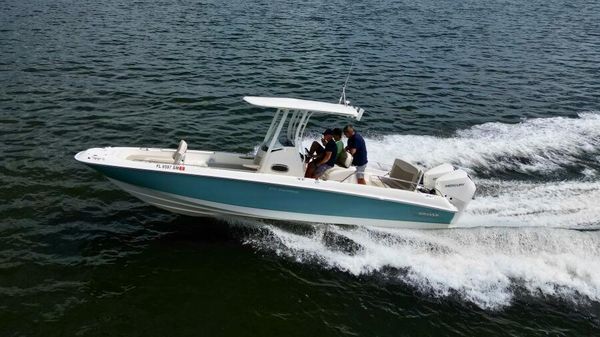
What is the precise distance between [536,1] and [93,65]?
125 ft

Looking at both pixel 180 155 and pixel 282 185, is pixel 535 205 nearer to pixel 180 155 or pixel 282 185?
pixel 282 185

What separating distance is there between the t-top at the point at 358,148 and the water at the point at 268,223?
4.89ft

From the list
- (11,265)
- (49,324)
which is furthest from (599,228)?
(11,265)

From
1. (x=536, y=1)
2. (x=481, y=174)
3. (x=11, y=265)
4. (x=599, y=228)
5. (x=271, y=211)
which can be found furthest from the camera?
(x=536, y=1)

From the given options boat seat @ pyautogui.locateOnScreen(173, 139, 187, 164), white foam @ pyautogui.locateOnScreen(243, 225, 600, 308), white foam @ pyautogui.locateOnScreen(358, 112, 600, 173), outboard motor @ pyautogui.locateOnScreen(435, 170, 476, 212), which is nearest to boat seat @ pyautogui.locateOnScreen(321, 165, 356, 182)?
white foam @ pyautogui.locateOnScreen(243, 225, 600, 308)

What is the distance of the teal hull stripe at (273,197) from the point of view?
30.5ft

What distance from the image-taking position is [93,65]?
18.9 metres

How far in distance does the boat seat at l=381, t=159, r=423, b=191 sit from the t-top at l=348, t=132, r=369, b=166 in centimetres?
78

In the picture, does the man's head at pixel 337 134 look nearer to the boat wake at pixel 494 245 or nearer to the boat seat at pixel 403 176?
the boat seat at pixel 403 176

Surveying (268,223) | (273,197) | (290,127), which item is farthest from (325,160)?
(268,223)

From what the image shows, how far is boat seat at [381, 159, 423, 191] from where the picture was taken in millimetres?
10766

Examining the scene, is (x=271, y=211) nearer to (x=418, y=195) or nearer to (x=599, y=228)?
(x=418, y=195)

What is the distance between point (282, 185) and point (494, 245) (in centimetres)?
473

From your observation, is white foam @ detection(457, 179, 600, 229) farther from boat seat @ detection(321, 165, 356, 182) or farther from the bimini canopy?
the bimini canopy
